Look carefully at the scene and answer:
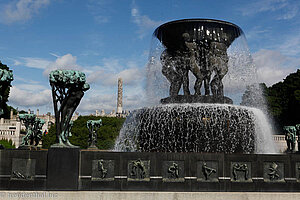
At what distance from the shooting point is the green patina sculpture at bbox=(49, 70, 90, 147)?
8781 millimetres

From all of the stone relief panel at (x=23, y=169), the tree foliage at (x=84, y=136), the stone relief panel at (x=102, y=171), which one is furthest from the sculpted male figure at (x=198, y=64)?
the tree foliage at (x=84, y=136)

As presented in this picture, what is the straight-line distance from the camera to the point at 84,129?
5100 centimetres

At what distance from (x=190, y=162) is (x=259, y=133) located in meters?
3.97

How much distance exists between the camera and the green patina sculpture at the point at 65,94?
28.8 ft

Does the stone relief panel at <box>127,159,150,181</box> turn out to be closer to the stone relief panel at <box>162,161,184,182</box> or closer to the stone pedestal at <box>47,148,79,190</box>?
the stone relief panel at <box>162,161,184,182</box>

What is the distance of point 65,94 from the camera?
29.7 ft

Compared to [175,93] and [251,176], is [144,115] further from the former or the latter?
[251,176]

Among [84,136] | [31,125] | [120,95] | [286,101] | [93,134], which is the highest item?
[120,95]

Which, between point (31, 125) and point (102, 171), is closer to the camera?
point (102, 171)

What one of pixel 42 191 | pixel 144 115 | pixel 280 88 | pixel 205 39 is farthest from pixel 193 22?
pixel 280 88

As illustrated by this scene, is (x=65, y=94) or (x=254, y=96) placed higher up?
(x=254, y=96)

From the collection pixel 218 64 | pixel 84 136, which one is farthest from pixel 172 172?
pixel 84 136

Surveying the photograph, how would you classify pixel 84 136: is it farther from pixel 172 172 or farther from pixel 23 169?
pixel 172 172

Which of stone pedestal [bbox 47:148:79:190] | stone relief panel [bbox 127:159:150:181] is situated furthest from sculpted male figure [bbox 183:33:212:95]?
stone pedestal [bbox 47:148:79:190]
